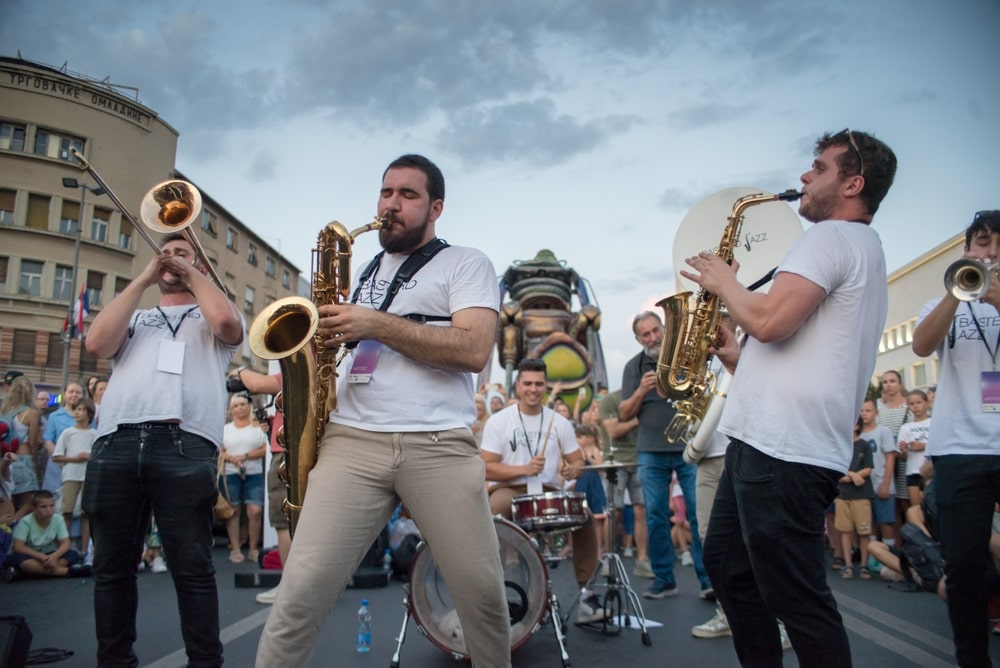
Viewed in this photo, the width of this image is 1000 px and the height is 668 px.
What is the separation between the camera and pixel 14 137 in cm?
2264

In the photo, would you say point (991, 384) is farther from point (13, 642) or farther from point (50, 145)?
point (50, 145)

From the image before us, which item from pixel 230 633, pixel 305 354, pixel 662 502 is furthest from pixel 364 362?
pixel 662 502

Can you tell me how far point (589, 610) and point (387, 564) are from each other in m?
3.46

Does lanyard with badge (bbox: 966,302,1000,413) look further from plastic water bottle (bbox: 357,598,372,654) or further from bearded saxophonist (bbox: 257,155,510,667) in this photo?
plastic water bottle (bbox: 357,598,372,654)

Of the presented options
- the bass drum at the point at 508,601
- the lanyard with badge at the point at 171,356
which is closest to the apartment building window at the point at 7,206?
the lanyard with badge at the point at 171,356

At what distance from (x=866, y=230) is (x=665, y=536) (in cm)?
457

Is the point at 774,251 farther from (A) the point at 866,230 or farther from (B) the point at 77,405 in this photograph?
(B) the point at 77,405

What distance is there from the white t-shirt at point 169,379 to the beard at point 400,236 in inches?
51.3

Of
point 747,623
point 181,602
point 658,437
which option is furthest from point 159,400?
point 658,437

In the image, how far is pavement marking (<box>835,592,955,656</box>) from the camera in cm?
490

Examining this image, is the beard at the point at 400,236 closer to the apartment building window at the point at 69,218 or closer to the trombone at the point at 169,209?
the trombone at the point at 169,209

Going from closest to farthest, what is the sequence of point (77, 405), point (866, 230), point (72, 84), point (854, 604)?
point (866, 230), point (854, 604), point (77, 405), point (72, 84)

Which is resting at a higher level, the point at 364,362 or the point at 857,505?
the point at 364,362

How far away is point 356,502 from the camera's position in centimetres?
256
